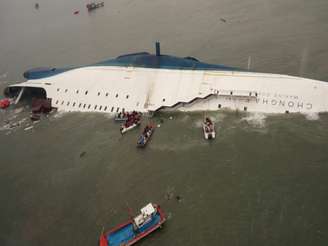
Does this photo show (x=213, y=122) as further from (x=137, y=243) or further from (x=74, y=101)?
(x=74, y=101)

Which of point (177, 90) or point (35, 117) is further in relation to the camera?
point (35, 117)

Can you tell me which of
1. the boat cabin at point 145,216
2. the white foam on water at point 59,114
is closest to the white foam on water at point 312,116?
the boat cabin at point 145,216

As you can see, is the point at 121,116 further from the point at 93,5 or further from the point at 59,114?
the point at 93,5

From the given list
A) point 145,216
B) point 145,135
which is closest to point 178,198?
point 145,216

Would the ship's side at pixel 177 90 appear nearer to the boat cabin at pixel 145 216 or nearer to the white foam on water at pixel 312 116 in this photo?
the white foam on water at pixel 312 116

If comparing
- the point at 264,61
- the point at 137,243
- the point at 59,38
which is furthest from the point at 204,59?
the point at 59,38

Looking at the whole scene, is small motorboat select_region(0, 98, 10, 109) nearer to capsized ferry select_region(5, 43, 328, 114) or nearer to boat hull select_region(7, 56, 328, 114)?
capsized ferry select_region(5, 43, 328, 114)
